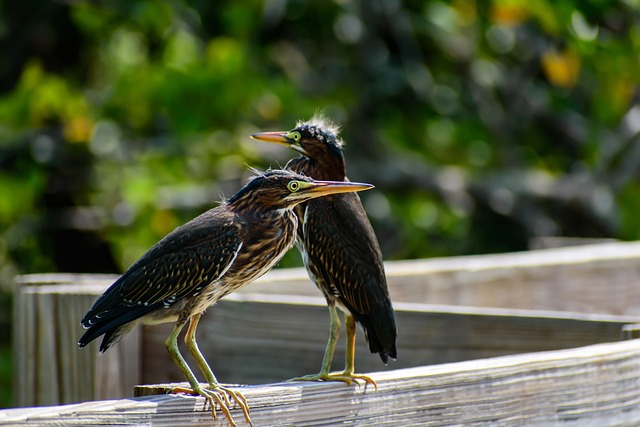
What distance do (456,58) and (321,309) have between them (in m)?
5.28

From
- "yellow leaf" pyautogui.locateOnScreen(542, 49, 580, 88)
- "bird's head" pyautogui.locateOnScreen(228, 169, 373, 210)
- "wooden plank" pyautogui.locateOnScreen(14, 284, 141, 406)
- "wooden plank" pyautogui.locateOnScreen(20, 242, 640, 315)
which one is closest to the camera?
"bird's head" pyautogui.locateOnScreen(228, 169, 373, 210)

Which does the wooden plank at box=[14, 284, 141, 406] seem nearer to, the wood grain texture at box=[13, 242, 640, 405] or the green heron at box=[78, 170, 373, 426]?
the wood grain texture at box=[13, 242, 640, 405]

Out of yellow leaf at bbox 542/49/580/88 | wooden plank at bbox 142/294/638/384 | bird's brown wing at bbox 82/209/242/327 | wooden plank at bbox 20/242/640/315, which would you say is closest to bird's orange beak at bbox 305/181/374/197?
bird's brown wing at bbox 82/209/242/327

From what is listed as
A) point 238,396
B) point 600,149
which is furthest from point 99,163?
point 238,396

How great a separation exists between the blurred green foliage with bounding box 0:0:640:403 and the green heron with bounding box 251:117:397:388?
345 centimetres

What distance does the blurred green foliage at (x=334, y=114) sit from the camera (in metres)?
6.79

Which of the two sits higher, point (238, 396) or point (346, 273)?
point (346, 273)

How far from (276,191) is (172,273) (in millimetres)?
340

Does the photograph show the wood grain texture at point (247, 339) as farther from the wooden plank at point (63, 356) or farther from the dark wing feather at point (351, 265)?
the dark wing feather at point (351, 265)

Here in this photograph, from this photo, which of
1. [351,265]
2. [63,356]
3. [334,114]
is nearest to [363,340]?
[351,265]

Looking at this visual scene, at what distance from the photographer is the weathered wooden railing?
2.50 metres

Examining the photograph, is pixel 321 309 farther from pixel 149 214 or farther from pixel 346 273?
pixel 149 214

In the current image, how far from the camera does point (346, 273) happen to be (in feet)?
9.29

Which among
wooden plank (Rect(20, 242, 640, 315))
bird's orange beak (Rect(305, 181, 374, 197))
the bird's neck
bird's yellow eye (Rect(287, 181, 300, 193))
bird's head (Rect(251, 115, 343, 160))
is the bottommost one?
wooden plank (Rect(20, 242, 640, 315))
